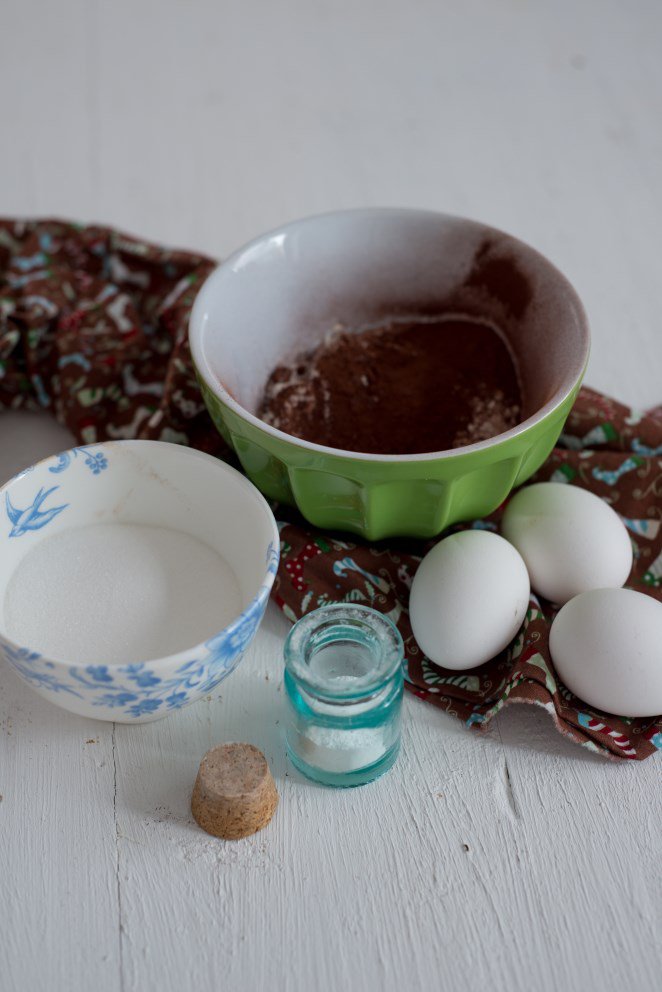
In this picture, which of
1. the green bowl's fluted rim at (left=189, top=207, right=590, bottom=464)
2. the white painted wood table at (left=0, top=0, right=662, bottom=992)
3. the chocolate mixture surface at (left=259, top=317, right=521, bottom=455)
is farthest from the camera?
the chocolate mixture surface at (left=259, top=317, right=521, bottom=455)

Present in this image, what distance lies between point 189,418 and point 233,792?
39 cm

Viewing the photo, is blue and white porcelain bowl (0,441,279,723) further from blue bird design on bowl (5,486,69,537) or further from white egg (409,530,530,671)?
white egg (409,530,530,671)

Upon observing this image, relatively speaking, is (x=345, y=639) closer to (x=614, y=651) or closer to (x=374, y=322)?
(x=614, y=651)

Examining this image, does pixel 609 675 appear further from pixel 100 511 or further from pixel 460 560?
pixel 100 511

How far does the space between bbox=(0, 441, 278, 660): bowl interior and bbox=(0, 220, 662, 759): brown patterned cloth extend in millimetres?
71

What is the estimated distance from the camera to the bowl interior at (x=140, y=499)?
0.78m

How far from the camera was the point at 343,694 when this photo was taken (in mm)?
674

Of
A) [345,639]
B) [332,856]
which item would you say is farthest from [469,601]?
[332,856]

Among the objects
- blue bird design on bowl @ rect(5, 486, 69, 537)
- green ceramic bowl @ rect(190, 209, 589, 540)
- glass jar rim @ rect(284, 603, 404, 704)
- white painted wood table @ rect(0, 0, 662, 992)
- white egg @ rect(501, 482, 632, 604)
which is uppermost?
green ceramic bowl @ rect(190, 209, 589, 540)

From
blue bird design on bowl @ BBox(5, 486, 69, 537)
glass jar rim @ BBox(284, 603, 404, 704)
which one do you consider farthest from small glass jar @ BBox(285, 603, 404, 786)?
blue bird design on bowl @ BBox(5, 486, 69, 537)

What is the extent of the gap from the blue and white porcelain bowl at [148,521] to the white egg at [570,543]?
213 millimetres

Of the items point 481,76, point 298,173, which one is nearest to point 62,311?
point 298,173

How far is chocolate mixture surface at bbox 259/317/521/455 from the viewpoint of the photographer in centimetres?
87

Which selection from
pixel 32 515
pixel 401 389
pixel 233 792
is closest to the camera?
pixel 233 792
